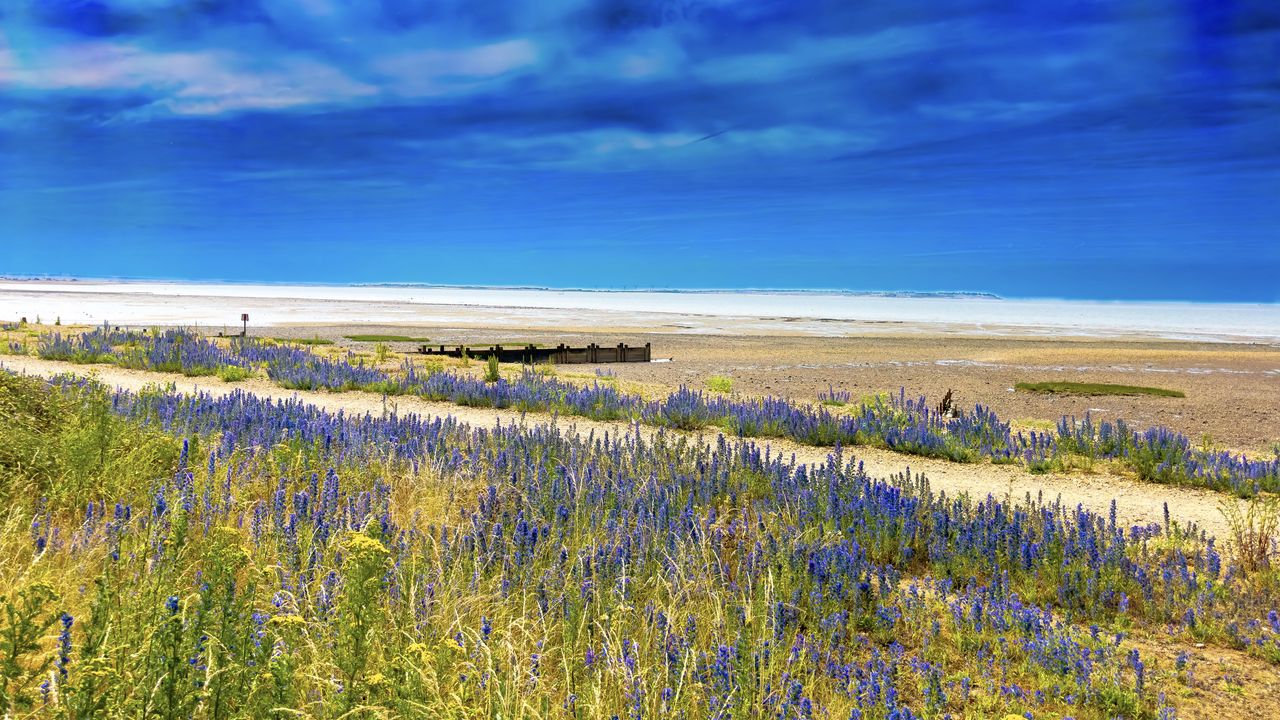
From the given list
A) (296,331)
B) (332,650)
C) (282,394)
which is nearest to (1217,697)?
(332,650)

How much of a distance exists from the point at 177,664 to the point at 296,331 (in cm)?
4831

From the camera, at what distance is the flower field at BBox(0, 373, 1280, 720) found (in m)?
3.24

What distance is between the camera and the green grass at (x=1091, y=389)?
75.5 ft

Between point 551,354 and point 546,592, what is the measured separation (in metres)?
25.7

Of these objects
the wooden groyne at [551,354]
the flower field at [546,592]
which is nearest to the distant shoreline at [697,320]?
the wooden groyne at [551,354]

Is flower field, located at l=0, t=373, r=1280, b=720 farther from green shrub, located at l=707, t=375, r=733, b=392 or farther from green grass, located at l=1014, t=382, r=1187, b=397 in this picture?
green grass, located at l=1014, t=382, r=1187, b=397

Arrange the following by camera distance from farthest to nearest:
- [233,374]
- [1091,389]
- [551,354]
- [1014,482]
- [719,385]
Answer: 1. [551,354]
2. [1091,389]
3. [719,385]
4. [233,374]
5. [1014,482]

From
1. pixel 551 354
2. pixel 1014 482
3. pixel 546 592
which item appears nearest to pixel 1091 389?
pixel 1014 482

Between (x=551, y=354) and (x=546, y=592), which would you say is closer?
(x=546, y=592)

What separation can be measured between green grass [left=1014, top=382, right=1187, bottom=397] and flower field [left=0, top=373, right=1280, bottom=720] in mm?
16726

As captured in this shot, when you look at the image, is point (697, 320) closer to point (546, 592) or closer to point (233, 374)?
point (233, 374)

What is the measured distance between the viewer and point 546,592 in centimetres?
472

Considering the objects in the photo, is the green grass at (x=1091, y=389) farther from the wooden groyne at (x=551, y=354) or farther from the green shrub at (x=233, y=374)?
the green shrub at (x=233, y=374)

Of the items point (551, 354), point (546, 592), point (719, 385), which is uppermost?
point (551, 354)
